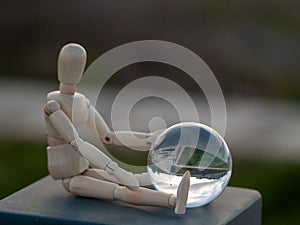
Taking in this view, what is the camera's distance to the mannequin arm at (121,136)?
3197 millimetres

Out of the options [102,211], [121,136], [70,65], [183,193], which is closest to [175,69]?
[121,136]

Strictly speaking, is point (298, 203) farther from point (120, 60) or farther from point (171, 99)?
point (120, 60)

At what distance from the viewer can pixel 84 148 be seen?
9.73ft

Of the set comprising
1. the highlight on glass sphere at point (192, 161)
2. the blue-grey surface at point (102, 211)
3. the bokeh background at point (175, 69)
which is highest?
the highlight on glass sphere at point (192, 161)

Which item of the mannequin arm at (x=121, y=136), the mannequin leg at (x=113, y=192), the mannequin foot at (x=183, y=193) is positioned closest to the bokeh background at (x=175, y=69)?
the mannequin arm at (x=121, y=136)

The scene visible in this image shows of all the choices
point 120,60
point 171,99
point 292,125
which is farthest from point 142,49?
point 292,125

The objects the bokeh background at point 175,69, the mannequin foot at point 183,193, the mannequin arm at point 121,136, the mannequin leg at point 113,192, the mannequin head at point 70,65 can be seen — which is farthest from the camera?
the bokeh background at point 175,69

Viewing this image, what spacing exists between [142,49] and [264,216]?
4.92 metres

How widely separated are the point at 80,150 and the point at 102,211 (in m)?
0.23

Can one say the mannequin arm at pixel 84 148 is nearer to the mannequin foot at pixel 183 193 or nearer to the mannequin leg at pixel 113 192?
the mannequin leg at pixel 113 192

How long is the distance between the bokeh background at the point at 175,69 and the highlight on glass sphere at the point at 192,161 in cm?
402

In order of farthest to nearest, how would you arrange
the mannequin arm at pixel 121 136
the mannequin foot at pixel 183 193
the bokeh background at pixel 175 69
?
→ the bokeh background at pixel 175 69 < the mannequin arm at pixel 121 136 < the mannequin foot at pixel 183 193

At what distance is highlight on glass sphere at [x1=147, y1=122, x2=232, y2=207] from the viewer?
287 centimetres

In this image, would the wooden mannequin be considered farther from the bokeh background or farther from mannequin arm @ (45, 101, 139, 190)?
the bokeh background
